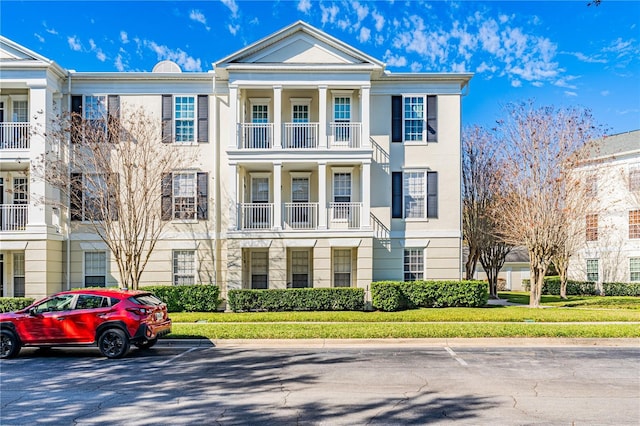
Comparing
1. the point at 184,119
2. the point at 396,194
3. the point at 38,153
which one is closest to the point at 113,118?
the point at 184,119

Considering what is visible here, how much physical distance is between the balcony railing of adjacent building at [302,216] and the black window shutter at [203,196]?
1.78 meters

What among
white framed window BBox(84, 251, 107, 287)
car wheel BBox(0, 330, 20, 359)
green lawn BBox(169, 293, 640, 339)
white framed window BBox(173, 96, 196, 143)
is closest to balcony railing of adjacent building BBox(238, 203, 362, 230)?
white framed window BBox(173, 96, 196, 143)

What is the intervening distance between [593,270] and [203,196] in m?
27.9

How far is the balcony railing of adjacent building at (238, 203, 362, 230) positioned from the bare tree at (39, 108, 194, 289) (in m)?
3.52

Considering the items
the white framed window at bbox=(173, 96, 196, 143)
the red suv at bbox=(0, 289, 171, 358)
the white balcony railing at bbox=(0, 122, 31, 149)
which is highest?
the white framed window at bbox=(173, 96, 196, 143)

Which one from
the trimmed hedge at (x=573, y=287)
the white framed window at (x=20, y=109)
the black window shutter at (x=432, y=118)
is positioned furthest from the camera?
the trimmed hedge at (x=573, y=287)

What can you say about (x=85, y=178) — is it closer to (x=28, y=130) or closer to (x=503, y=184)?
(x=28, y=130)

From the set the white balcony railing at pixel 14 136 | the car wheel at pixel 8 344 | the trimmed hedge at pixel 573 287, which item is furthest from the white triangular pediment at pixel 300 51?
the trimmed hedge at pixel 573 287

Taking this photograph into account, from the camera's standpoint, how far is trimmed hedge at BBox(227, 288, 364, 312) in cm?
2150

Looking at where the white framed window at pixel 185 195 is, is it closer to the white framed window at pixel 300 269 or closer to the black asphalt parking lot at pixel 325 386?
the white framed window at pixel 300 269

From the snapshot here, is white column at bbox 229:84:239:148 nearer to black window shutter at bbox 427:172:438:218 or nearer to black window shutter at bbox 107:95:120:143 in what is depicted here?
black window shutter at bbox 107:95:120:143

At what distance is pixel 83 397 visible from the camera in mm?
8641

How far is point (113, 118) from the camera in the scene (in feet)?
70.5

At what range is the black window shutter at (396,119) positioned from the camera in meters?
23.7
